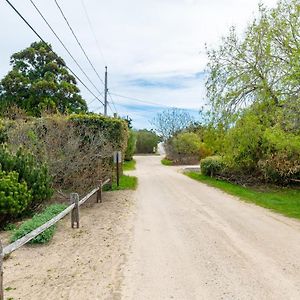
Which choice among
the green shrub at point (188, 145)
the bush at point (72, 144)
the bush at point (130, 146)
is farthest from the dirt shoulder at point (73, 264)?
the green shrub at point (188, 145)

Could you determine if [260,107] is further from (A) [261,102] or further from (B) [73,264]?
(B) [73,264]

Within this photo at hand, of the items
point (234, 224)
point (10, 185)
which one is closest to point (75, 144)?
point (10, 185)

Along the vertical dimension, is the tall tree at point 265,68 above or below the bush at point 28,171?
above

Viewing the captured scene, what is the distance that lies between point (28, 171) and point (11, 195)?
154cm

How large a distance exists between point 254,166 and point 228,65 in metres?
5.80

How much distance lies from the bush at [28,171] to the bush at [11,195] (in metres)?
0.49

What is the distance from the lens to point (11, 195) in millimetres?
9344

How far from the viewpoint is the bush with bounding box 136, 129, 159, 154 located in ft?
230

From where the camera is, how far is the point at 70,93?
A: 109ft

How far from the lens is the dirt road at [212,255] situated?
194 inches

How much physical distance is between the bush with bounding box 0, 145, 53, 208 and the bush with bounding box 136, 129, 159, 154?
191 ft

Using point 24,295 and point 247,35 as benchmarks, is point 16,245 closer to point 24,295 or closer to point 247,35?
point 24,295

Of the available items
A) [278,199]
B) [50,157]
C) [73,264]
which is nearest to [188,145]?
[278,199]

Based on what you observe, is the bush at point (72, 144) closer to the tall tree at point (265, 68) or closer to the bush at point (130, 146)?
the tall tree at point (265, 68)
